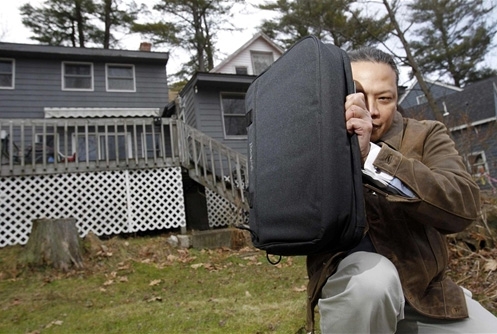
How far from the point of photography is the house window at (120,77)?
13.2m

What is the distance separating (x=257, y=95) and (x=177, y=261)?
4.30m

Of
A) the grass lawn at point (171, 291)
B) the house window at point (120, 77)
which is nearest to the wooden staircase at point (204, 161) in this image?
the grass lawn at point (171, 291)

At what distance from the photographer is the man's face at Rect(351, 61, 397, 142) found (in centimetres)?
140

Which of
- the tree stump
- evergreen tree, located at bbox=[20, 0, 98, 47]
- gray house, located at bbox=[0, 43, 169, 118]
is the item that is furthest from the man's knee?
evergreen tree, located at bbox=[20, 0, 98, 47]

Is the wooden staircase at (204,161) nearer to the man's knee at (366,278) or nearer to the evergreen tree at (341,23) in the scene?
the evergreen tree at (341,23)

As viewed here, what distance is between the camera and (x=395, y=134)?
144cm

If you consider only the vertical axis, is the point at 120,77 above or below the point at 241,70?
below

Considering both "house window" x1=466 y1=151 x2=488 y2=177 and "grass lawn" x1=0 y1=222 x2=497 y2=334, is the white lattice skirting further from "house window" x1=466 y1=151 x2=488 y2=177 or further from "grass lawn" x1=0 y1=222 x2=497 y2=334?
"house window" x1=466 y1=151 x2=488 y2=177

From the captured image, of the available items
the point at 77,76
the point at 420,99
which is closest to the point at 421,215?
the point at 77,76

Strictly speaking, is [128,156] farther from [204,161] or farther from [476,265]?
[476,265]

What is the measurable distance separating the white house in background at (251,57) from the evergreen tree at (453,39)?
6.40m

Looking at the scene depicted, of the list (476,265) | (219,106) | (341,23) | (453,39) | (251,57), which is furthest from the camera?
(453,39)

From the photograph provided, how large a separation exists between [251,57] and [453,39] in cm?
1070

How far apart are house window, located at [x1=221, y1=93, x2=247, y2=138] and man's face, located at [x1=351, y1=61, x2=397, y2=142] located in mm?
11178
